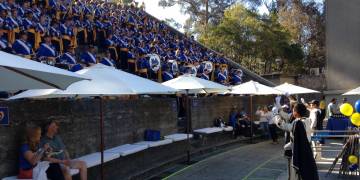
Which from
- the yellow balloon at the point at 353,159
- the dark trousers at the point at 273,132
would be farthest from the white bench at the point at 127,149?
the dark trousers at the point at 273,132

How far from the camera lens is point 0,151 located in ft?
25.4

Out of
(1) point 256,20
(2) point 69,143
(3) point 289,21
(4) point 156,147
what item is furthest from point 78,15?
(3) point 289,21

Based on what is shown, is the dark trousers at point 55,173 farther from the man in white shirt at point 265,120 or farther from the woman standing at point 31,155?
the man in white shirt at point 265,120

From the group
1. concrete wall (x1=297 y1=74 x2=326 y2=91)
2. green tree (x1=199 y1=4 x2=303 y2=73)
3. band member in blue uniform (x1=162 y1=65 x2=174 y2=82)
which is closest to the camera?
band member in blue uniform (x1=162 y1=65 x2=174 y2=82)

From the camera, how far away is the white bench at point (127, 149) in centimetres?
1099

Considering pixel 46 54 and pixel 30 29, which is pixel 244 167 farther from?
pixel 30 29

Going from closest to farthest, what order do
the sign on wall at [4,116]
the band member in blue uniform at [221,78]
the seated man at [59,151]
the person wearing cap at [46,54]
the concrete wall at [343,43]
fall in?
the sign on wall at [4,116] < the seated man at [59,151] < the person wearing cap at [46,54] < the concrete wall at [343,43] < the band member in blue uniform at [221,78]

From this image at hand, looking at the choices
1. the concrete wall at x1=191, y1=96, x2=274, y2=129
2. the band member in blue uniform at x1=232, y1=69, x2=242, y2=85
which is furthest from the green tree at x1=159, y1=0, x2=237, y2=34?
the concrete wall at x1=191, y1=96, x2=274, y2=129

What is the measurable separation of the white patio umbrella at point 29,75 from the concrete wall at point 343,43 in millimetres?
20499

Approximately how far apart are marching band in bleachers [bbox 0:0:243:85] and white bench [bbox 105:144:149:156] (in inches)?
91.4

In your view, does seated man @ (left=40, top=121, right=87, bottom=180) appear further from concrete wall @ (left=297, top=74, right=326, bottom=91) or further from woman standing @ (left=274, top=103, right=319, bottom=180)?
concrete wall @ (left=297, top=74, right=326, bottom=91)

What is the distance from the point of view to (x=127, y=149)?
37.4ft

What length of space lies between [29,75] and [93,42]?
55.6 ft

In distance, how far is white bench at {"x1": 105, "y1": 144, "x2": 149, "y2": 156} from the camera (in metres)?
11.0
